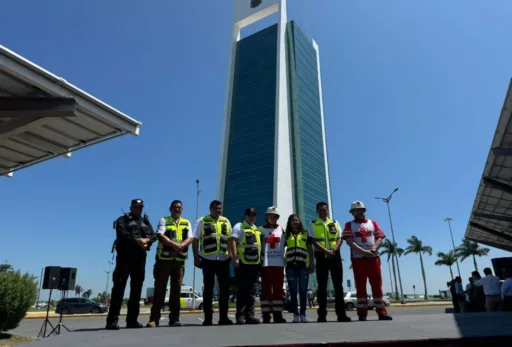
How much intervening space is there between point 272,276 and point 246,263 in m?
0.52

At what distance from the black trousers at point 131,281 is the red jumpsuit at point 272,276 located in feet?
6.12

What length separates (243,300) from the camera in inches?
198

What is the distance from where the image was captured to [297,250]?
5.46 m

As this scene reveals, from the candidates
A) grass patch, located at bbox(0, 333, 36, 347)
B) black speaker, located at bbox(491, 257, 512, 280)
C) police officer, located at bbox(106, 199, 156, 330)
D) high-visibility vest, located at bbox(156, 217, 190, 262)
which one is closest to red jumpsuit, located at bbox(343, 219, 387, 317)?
high-visibility vest, located at bbox(156, 217, 190, 262)

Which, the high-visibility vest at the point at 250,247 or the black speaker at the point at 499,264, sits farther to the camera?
the black speaker at the point at 499,264

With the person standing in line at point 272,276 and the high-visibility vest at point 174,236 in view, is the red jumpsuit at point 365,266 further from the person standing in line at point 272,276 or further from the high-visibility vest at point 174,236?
the high-visibility vest at point 174,236

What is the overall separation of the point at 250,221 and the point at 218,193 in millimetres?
72208

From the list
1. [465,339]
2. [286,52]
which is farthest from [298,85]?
[465,339]

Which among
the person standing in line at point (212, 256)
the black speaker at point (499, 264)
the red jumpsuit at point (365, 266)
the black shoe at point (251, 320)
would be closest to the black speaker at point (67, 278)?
the person standing in line at point (212, 256)

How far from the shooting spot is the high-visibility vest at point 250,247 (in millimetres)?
5223

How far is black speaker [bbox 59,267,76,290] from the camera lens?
1289 cm

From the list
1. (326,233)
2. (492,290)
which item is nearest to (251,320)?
(326,233)

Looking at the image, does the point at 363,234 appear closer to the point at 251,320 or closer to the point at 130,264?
the point at 251,320

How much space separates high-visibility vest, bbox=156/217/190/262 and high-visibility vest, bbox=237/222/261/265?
868mm
